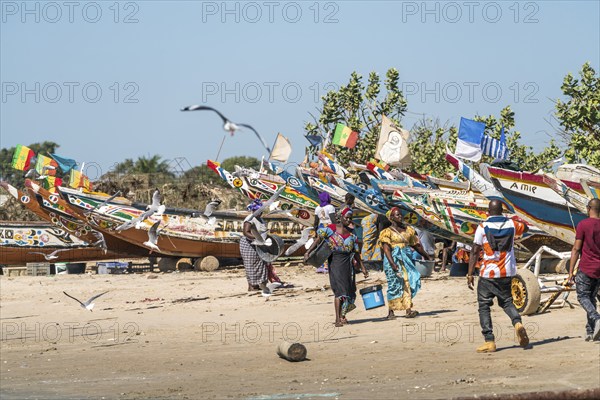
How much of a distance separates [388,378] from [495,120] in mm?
22383

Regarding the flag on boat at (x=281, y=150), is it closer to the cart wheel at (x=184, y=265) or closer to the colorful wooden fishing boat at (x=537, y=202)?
the colorful wooden fishing boat at (x=537, y=202)

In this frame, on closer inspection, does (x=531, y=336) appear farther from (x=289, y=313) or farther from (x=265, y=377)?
(x=289, y=313)

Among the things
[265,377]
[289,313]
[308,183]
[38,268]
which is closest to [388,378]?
[265,377]

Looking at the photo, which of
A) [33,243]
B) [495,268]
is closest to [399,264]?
[495,268]

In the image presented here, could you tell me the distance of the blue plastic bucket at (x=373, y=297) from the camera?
13203mm

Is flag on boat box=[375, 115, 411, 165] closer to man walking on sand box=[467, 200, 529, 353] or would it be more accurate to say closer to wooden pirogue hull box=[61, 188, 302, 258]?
wooden pirogue hull box=[61, 188, 302, 258]

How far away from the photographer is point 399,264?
41.8 ft

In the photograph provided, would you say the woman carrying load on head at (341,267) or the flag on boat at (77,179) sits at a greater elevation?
the flag on boat at (77,179)

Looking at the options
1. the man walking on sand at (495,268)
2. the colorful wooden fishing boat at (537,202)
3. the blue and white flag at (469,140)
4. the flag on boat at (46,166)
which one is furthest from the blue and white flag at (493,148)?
the flag on boat at (46,166)

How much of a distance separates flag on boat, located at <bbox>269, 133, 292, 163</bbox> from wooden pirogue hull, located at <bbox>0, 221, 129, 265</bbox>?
11.2 meters

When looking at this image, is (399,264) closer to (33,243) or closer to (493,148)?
(493,148)

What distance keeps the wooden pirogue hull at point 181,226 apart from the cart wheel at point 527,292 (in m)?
12.7

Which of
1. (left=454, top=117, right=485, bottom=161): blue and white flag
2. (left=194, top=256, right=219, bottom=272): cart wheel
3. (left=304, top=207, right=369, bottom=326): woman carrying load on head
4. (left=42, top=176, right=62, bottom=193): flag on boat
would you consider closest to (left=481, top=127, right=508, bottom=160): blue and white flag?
(left=454, top=117, right=485, bottom=161): blue and white flag

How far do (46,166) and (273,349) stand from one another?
16.1m
